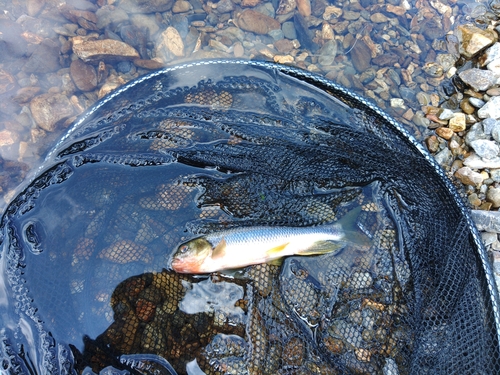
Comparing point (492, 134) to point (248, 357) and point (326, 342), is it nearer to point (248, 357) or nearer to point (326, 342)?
point (326, 342)

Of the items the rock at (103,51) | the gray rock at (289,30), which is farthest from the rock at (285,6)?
the rock at (103,51)

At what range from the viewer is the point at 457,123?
4168mm

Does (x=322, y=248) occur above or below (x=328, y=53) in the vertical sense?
below

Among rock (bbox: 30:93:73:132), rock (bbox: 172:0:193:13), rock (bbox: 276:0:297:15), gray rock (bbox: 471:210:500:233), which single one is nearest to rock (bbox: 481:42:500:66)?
gray rock (bbox: 471:210:500:233)

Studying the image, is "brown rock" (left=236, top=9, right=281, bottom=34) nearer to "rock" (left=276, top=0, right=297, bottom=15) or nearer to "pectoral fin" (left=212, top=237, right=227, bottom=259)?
"rock" (left=276, top=0, right=297, bottom=15)

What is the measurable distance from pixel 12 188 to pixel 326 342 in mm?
3522

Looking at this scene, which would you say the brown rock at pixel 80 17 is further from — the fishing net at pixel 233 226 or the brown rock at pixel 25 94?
the fishing net at pixel 233 226

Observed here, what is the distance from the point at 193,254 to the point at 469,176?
2998 mm

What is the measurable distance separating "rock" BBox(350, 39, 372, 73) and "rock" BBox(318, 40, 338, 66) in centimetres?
24

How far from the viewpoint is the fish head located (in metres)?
2.60

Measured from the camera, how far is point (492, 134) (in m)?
4.00

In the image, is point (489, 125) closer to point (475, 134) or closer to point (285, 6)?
point (475, 134)

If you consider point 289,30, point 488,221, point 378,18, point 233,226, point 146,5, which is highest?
point 146,5

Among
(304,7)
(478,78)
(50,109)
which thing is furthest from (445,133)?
(50,109)
